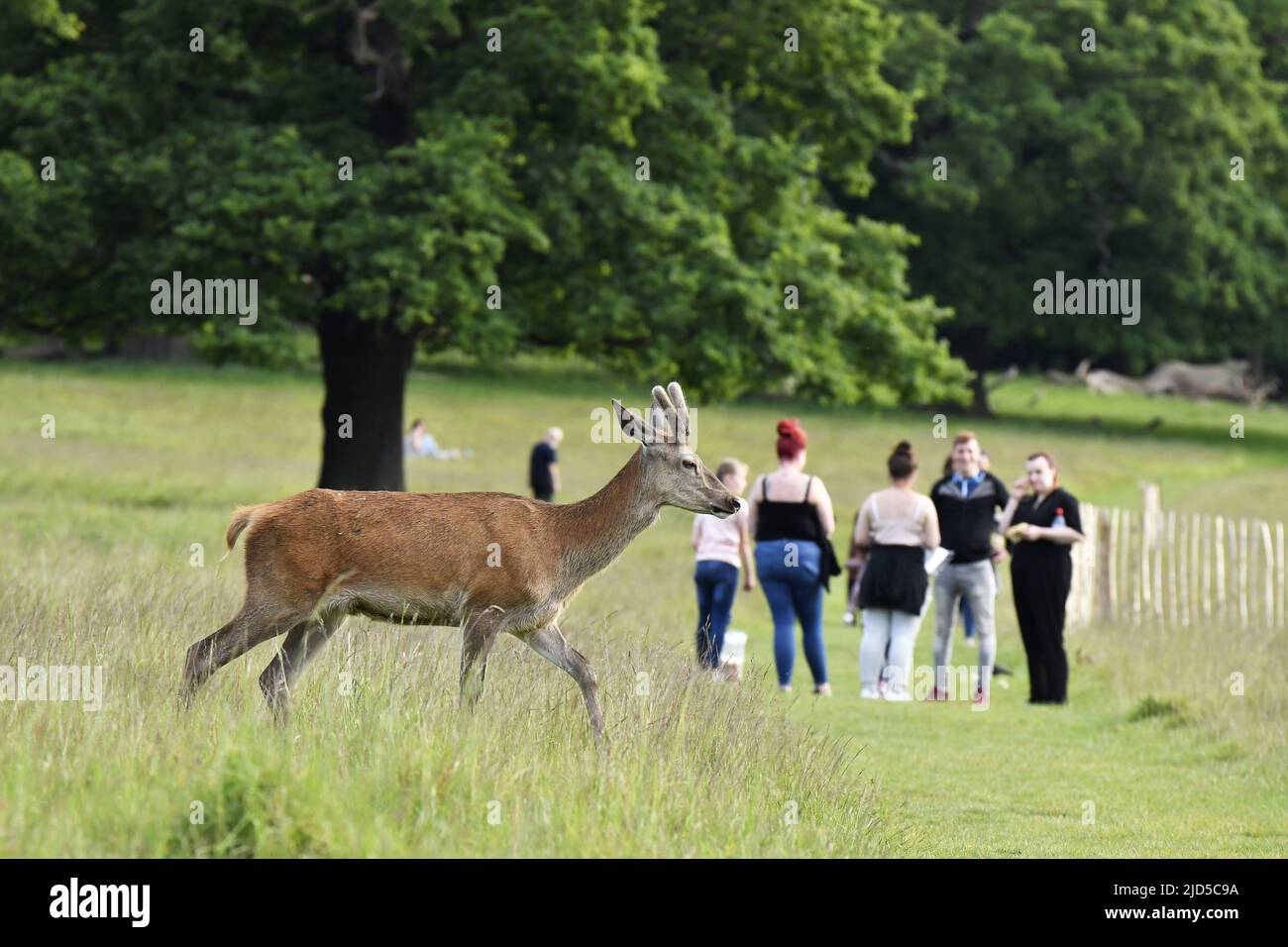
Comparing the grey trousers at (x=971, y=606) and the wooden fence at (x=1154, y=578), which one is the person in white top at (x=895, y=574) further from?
the wooden fence at (x=1154, y=578)

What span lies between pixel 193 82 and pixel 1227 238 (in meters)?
35.2

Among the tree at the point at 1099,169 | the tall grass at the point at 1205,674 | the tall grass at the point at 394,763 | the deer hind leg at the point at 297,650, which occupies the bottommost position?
the tall grass at the point at 1205,674

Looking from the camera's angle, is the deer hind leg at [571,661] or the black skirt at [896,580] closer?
the deer hind leg at [571,661]

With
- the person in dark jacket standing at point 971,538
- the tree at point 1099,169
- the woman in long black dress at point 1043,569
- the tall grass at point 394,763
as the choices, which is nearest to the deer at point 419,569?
the tall grass at point 394,763

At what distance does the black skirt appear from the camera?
14.7 m

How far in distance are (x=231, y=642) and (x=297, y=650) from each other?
0.51 metres

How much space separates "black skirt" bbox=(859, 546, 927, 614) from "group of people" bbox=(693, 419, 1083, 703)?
0.01 m

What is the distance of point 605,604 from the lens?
17.3 metres

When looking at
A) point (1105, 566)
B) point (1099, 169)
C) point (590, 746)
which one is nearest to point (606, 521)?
point (590, 746)

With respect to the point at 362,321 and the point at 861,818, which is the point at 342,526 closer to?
the point at 861,818

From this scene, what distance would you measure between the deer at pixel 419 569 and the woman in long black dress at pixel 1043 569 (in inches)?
218

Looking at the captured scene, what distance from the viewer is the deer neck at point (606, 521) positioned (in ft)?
31.9

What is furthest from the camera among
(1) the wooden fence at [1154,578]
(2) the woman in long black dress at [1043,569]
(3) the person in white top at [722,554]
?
(1) the wooden fence at [1154,578]

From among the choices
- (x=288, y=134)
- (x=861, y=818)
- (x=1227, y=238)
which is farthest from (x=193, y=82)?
(x=1227, y=238)
